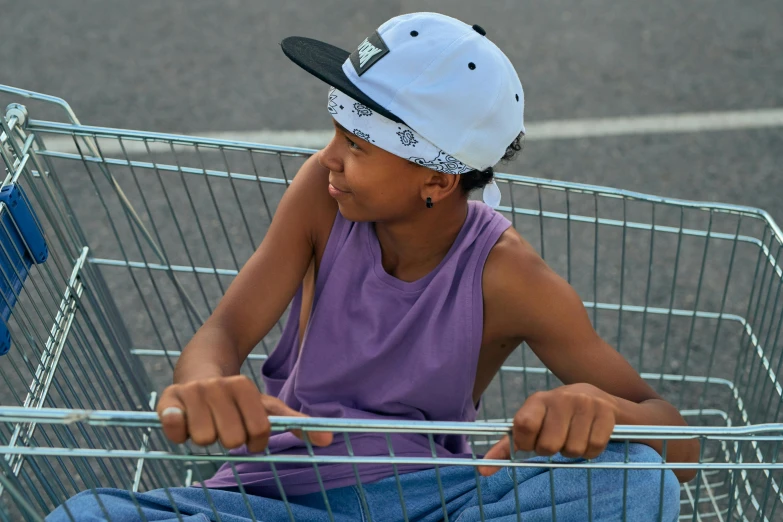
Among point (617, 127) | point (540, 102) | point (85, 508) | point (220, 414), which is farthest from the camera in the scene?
point (540, 102)

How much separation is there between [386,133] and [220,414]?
2.08 feet

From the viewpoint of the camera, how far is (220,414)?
161cm

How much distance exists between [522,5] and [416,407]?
376cm

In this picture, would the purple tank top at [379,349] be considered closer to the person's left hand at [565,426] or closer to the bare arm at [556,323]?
the bare arm at [556,323]

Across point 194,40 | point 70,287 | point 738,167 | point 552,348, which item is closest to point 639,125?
point 738,167

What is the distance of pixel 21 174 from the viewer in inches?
89.1

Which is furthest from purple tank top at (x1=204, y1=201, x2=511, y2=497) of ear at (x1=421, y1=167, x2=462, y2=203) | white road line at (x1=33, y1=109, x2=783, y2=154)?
white road line at (x1=33, y1=109, x2=783, y2=154)

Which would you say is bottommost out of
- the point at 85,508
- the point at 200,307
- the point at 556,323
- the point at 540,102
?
the point at 556,323

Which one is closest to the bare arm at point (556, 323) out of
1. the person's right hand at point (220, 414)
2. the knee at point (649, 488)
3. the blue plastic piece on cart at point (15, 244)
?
the knee at point (649, 488)

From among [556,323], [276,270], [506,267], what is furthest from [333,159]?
[556,323]

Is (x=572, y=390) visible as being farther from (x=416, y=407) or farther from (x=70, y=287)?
(x=70, y=287)

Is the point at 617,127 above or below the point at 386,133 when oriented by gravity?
above

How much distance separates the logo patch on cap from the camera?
6.19 feet

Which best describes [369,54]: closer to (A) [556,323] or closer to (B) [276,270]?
(B) [276,270]
